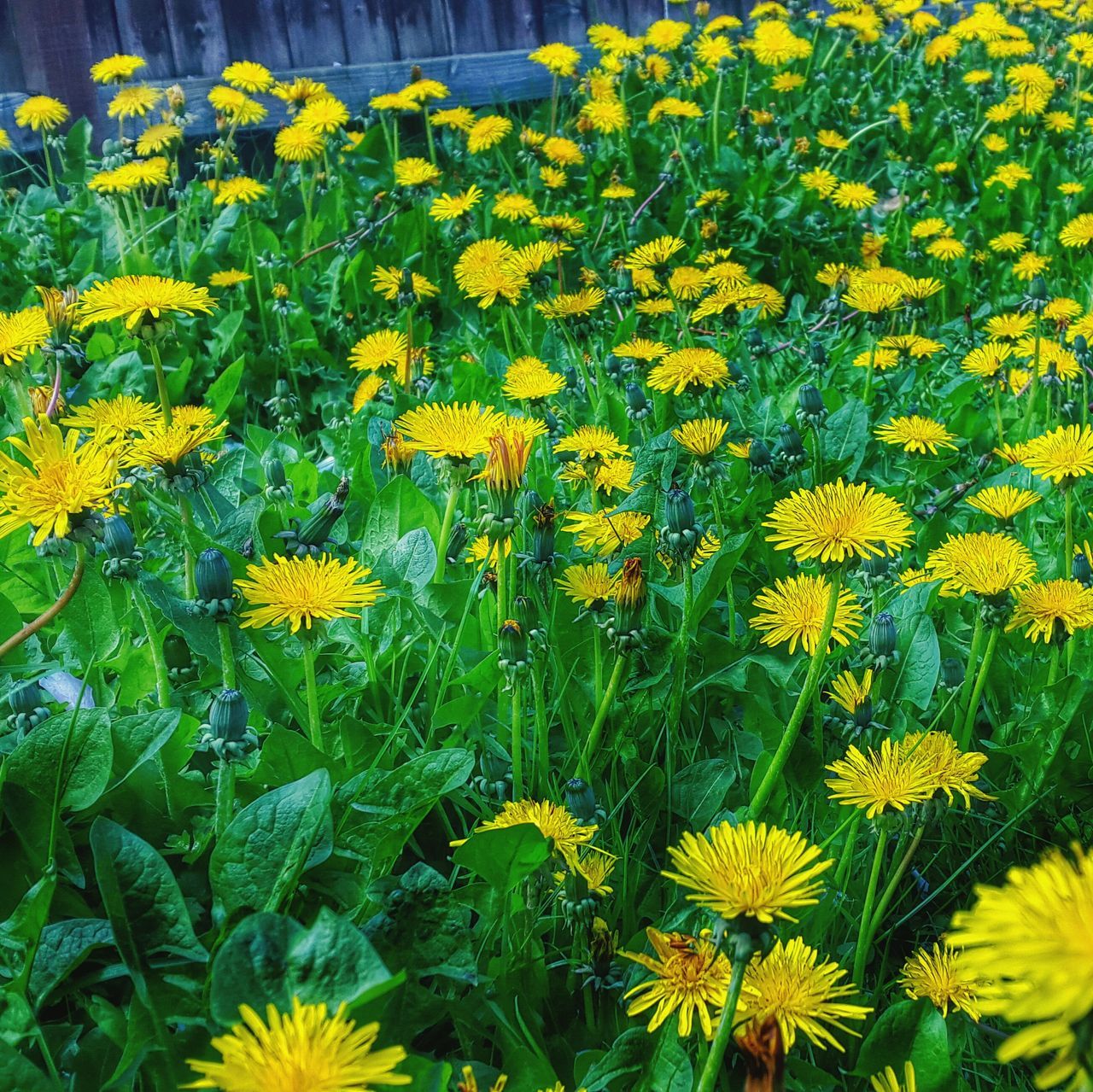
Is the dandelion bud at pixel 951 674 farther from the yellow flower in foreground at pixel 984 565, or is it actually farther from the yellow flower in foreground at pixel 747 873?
the yellow flower in foreground at pixel 747 873

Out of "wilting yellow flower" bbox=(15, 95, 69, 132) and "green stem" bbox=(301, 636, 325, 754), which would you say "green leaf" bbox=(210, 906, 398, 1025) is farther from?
"wilting yellow flower" bbox=(15, 95, 69, 132)

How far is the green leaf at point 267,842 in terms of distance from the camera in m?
1.23

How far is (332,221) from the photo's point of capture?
13.7ft

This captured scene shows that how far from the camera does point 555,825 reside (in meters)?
1.35

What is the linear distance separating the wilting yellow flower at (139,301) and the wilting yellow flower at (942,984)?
1480mm

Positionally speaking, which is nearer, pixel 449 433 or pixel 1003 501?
pixel 449 433

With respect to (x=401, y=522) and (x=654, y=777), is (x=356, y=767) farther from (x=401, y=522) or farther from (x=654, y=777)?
(x=401, y=522)

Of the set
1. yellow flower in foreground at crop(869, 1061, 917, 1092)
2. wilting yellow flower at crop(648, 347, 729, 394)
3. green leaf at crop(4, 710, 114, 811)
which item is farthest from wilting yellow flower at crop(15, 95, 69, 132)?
yellow flower in foreground at crop(869, 1061, 917, 1092)

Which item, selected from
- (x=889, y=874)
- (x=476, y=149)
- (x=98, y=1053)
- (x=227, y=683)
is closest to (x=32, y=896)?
(x=98, y=1053)

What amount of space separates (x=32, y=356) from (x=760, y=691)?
1.80 metres

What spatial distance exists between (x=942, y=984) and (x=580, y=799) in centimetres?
48

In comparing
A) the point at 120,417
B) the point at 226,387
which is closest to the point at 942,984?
the point at 120,417

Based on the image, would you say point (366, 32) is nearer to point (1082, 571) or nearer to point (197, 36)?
point (197, 36)

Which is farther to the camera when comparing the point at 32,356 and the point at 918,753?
the point at 32,356
